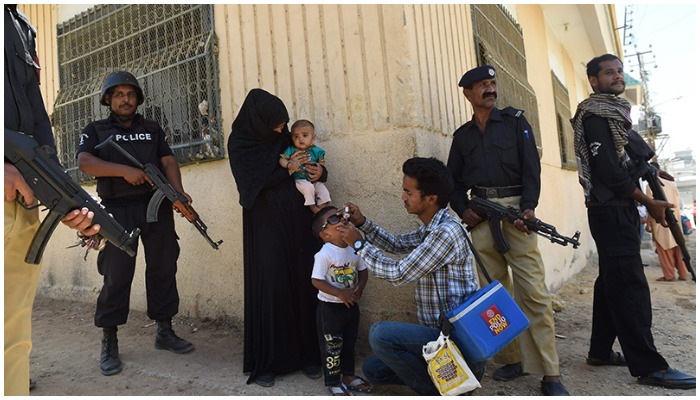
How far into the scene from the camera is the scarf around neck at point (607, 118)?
2.81 m

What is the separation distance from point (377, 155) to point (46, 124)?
1.87 m

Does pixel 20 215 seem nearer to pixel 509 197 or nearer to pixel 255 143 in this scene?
pixel 255 143

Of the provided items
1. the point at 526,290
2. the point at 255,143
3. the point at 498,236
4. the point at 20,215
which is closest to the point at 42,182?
the point at 20,215

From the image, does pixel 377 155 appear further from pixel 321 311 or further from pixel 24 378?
pixel 24 378

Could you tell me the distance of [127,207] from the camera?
3.20m

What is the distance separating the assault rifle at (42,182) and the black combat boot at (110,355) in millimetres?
1390

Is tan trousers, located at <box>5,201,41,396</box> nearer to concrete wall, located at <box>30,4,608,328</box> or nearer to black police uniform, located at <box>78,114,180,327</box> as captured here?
black police uniform, located at <box>78,114,180,327</box>

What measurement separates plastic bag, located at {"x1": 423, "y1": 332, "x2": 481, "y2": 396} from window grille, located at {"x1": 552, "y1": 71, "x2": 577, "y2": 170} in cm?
607

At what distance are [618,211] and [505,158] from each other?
0.76 meters

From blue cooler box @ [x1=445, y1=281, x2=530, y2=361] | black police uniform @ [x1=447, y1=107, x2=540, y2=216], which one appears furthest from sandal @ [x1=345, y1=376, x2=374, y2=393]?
black police uniform @ [x1=447, y1=107, x2=540, y2=216]

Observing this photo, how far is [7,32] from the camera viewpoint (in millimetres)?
1974

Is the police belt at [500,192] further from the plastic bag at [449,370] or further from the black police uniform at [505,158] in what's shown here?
the plastic bag at [449,370]

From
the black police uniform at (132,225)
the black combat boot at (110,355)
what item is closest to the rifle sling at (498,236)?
the black police uniform at (132,225)

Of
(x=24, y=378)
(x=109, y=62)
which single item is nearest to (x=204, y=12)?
(x=109, y=62)
